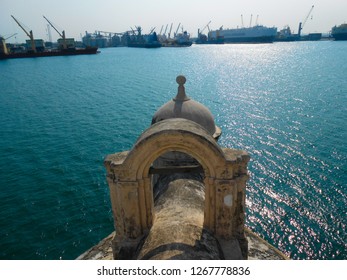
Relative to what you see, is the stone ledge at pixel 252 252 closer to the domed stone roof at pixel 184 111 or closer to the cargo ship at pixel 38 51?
the domed stone roof at pixel 184 111

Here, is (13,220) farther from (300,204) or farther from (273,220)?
(300,204)

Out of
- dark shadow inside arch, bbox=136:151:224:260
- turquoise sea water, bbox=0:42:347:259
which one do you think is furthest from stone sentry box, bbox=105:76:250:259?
turquoise sea water, bbox=0:42:347:259

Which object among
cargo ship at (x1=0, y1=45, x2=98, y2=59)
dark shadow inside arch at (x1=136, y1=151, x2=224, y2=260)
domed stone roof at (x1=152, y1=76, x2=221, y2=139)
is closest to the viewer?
dark shadow inside arch at (x1=136, y1=151, x2=224, y2=260)

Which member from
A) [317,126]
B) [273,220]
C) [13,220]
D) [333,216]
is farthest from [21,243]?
[317,126]

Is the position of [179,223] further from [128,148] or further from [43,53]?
[43,53]

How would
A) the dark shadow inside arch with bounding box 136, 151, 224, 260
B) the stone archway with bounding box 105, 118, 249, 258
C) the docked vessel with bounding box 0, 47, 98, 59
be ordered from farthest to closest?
the docked vessel with bounding box 0, 47, 98, 59 < the dark shadow inside arch with bounding box 136, 151, 224, 260 < the stone archway with bounding box 105, 118, 249, 258

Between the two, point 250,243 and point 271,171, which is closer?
point 250,243

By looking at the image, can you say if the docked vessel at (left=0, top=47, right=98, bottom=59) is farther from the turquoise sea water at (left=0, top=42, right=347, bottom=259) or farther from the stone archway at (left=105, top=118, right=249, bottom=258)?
the stone archway at (left=105, top=118, right=249, bottom=258)
